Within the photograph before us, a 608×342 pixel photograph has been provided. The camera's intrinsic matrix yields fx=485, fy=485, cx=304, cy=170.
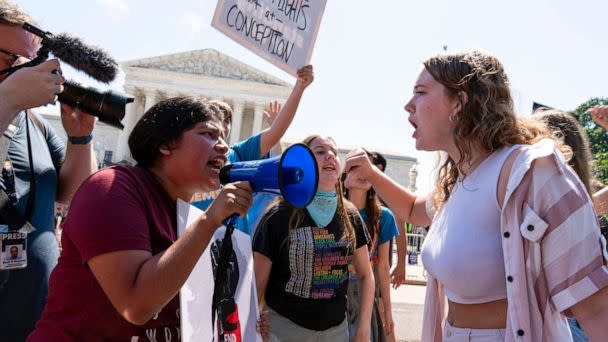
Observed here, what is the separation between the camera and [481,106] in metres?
1.84

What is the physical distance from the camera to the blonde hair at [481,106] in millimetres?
1816

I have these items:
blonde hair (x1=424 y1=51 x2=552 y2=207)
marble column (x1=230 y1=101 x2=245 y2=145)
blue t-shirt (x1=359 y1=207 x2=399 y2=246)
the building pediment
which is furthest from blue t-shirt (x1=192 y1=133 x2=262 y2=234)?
the building pediment

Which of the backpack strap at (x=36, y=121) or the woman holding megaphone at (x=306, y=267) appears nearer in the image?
the backpack strap at (x=36, y=121)

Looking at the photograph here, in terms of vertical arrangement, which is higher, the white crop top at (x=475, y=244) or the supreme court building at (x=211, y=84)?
the supreme court building at (x=211, y=84)

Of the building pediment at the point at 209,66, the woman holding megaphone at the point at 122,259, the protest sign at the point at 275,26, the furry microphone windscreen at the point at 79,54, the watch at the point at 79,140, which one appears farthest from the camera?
the building pediment at the point at 209,66

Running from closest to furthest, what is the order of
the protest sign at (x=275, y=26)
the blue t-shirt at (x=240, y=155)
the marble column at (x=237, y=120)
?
the protest sign at (x=275, y=26)
the blue t-shirt at (x=240, y=155)
the marble column at (x=237, y=120)

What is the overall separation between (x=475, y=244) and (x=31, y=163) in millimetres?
1791

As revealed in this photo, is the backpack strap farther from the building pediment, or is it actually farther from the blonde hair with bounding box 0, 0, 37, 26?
the building pediment

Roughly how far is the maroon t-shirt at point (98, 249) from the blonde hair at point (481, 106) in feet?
3.90

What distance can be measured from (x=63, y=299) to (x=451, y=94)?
1.54m

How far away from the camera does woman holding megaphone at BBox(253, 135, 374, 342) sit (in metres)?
2.73

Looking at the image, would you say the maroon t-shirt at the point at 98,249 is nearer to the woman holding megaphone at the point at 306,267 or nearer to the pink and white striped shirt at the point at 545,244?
the pink and white striped shirt at the point at 545,244

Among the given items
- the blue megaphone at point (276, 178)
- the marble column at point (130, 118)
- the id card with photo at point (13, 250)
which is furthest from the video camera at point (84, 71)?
the marble column at point (130, 118)

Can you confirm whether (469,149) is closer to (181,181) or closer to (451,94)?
(451,94)
